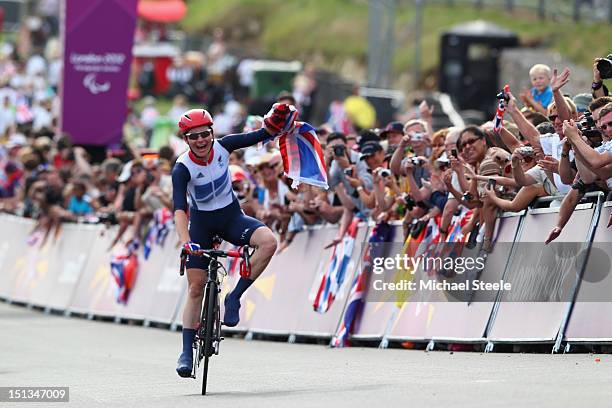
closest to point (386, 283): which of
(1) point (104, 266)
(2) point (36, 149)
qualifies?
(1) point (104, 266)

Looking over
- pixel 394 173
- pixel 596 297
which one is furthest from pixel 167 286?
pixel 596 297

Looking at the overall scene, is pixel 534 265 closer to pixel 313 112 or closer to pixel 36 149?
pixel 36 149

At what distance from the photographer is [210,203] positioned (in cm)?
1383

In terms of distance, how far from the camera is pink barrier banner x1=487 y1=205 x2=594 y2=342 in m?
14.1

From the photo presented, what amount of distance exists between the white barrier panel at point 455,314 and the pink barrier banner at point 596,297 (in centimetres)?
138

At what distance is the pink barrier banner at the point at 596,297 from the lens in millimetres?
13586

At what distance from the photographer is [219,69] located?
5144 cm

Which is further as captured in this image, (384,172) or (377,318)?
(377,318)

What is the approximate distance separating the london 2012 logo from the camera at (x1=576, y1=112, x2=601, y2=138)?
1533 centimetres

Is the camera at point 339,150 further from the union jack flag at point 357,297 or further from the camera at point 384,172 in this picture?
the camera at point 384,172

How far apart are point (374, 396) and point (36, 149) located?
686 inches

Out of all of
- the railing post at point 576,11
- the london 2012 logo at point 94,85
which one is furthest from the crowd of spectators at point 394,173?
the railing post at point 576,11

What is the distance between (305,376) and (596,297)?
2412mm

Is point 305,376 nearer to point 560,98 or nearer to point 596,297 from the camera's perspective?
point 596,297
